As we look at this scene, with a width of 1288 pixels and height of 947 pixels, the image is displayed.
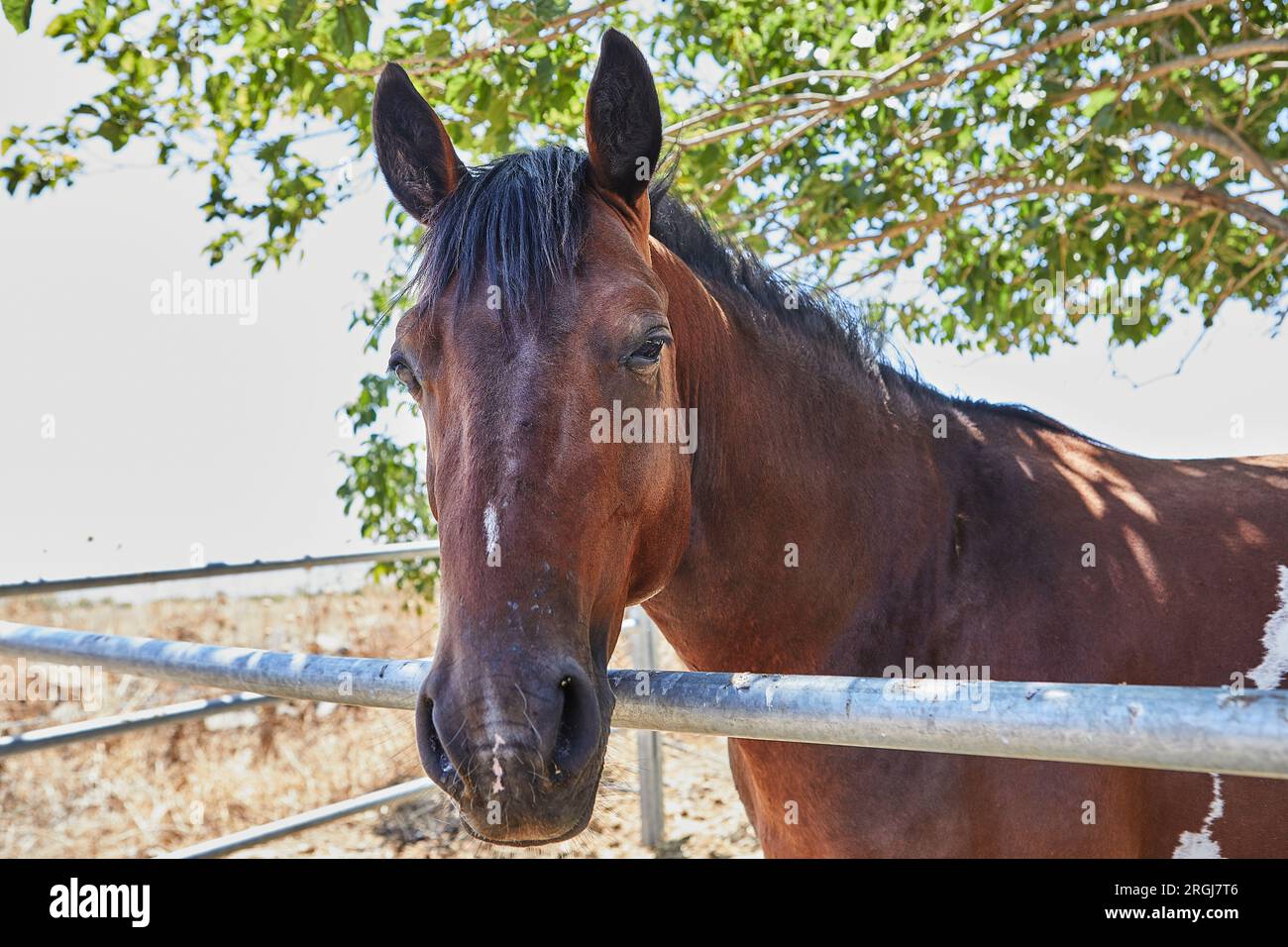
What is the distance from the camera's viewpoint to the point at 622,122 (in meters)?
1.99

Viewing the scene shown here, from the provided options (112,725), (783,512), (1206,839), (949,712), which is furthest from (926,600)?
(112,725)

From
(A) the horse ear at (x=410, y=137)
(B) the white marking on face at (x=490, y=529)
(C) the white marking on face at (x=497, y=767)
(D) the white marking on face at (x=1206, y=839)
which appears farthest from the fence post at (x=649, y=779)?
→ (C) the white marking on face at (x=497, y=767)

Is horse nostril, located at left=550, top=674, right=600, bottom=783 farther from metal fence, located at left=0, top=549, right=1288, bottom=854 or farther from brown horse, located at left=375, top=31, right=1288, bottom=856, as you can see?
metal fence, located at left=0, top=549, right=1288, bottom=854

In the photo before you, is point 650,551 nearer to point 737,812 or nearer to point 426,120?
point 426,120

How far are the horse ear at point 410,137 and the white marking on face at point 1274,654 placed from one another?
89.4 inches

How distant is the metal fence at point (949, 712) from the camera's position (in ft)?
3.11

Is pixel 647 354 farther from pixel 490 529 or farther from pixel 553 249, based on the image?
pixel 490 529

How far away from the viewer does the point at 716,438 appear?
212 centimetres

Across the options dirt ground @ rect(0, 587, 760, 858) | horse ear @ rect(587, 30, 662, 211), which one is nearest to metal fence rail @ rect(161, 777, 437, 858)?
dirt ground @ rect(0, 587, 760, 858)

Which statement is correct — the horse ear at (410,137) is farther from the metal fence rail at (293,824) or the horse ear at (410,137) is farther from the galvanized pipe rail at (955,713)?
the metal fence rail at (293,824)

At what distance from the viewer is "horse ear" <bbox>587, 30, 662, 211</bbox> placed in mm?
1953

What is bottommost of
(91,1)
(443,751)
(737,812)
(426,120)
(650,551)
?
(737,812)
